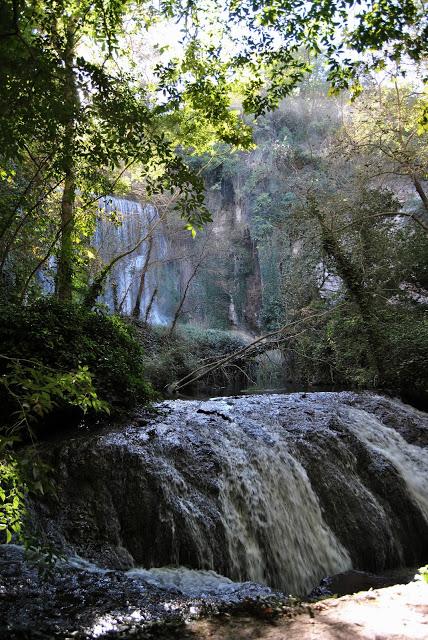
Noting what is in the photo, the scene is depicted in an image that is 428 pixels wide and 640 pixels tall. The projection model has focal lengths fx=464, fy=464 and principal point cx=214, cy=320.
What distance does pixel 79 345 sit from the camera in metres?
6.36

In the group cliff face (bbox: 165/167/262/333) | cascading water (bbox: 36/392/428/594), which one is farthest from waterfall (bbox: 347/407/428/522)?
cliff face (bbox: 165/167/262/333)

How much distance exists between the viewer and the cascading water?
15.2 feet

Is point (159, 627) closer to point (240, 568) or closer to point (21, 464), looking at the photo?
point (21, 464)

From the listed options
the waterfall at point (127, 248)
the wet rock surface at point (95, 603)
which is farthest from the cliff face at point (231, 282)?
the wet rock surface at point (95, 603)

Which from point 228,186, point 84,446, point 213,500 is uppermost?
point 228,186

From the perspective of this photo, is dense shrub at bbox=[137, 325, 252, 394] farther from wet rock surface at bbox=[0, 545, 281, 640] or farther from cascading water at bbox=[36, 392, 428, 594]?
wet rock surface at bbox=[0, 545, 281, 640]

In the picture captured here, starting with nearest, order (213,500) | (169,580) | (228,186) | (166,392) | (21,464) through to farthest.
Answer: (21,464) → (169,580) → (213,500) → (166,392) → (228,186)

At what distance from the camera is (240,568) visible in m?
4.80

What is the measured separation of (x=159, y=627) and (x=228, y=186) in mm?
28783

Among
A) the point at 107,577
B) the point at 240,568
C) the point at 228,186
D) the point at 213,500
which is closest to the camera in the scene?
the point at 107,577

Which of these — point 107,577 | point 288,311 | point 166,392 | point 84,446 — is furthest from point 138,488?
point 288,311

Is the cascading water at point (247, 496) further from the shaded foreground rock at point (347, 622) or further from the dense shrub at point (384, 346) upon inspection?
the dense shrub at point (384, 346)

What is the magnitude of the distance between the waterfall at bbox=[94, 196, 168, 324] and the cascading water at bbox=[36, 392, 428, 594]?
12.6 m

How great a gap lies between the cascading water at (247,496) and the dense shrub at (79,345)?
658 mm
